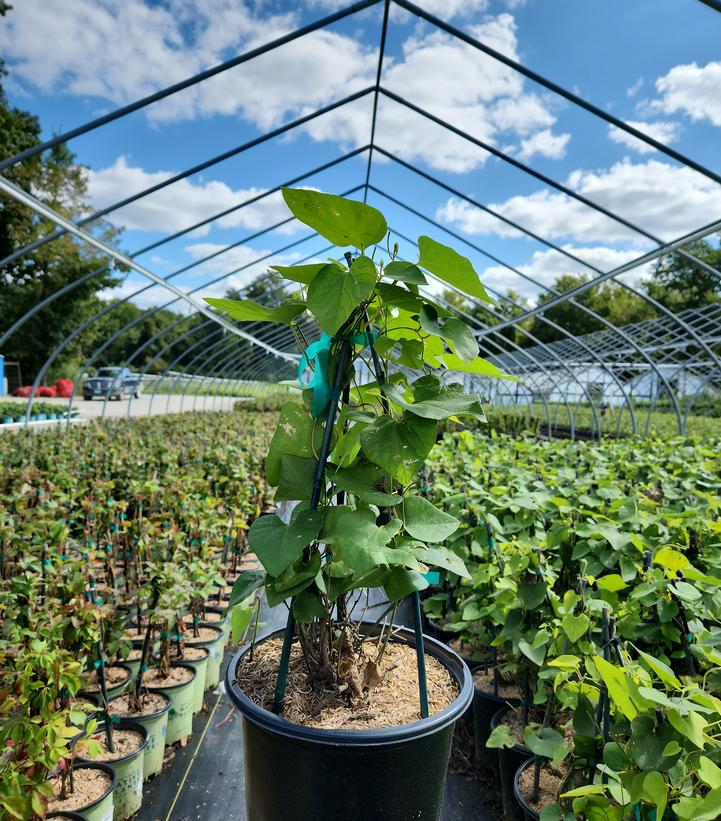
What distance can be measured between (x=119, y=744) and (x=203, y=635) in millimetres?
1062

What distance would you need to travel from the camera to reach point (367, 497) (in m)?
1.19

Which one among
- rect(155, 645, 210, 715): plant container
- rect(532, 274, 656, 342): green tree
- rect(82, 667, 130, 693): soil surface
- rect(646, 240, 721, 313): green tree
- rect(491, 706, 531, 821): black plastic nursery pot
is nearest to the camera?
rect(491, 706, 531, 821): black plastic nursery pot

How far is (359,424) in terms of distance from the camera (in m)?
1.33

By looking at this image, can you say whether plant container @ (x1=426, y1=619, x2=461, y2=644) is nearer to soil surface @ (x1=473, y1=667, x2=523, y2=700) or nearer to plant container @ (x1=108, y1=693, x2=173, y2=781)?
soil surface @ (x1=473, y1=667, x2=523, y2=700)

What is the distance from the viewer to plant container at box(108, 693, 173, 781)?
2.46 metres

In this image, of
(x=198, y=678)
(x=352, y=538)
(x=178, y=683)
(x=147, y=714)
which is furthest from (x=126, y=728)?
(x=352, y=538)

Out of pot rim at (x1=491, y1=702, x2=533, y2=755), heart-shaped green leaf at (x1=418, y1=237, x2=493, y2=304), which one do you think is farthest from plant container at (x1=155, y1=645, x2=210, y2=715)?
heart-shaped green leaf at (x1=418, y1=237, x2=493, y2=304)

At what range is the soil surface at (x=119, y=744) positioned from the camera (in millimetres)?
2199

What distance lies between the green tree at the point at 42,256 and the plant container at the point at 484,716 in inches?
854

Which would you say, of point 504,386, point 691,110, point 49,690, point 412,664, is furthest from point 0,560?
point 504,386

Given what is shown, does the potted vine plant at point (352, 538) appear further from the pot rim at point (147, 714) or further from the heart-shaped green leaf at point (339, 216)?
the pot rim at point (147, 714)

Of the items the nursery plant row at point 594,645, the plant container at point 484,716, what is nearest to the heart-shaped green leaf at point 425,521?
the nursery plant row at point 594,645

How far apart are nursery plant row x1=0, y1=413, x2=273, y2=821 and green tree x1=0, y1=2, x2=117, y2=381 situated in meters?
19.2

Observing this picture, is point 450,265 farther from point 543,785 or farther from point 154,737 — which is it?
point 154,737
